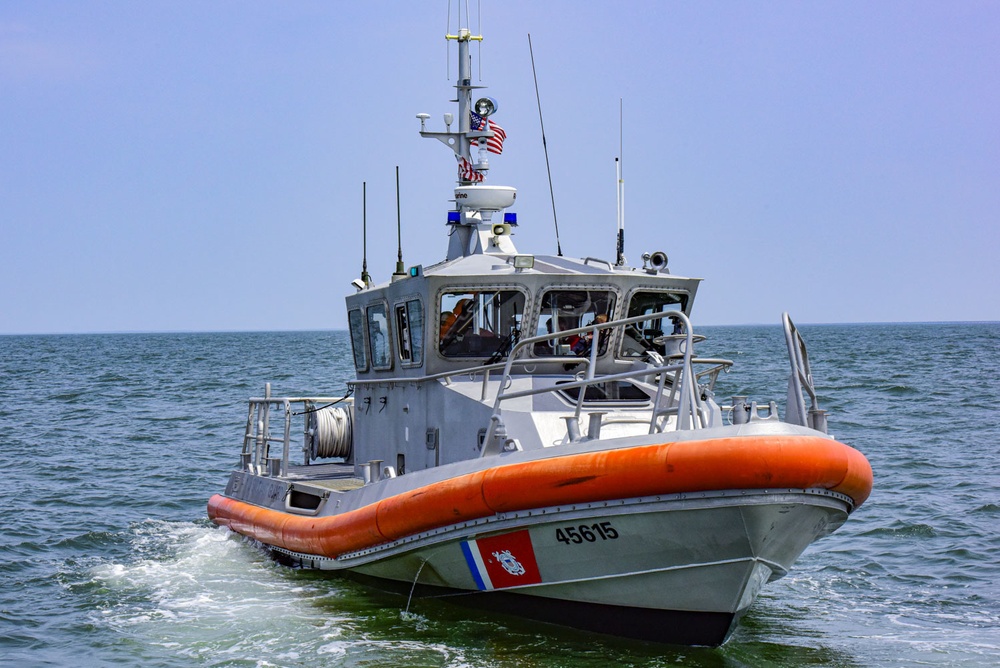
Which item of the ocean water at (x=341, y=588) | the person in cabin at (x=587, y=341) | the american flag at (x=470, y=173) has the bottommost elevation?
the ocean water at (x=341, y=588)

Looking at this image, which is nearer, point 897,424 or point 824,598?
point 824,598

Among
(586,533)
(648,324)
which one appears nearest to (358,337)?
(648,324)

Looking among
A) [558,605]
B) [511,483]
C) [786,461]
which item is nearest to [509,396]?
[511,483]

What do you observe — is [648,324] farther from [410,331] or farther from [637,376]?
[637,376]

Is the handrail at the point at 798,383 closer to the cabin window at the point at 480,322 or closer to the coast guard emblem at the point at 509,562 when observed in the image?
the coast guard emblem at the point at 509,562

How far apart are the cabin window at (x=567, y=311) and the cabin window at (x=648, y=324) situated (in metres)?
0.26

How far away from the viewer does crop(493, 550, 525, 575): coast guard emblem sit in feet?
27.3

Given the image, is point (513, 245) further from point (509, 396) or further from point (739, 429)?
point (739, 429)

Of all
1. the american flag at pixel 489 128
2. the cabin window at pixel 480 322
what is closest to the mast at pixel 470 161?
the american flag at pixel 489 128

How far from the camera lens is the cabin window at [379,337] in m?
10.7

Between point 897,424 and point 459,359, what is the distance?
15.2 meters

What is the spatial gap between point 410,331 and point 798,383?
3687 mm

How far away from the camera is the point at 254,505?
1208 cm

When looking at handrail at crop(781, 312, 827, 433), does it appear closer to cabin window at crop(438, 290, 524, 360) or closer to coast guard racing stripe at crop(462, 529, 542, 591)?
coast guard racing stripe at crop(462, 529, 542, 591)
